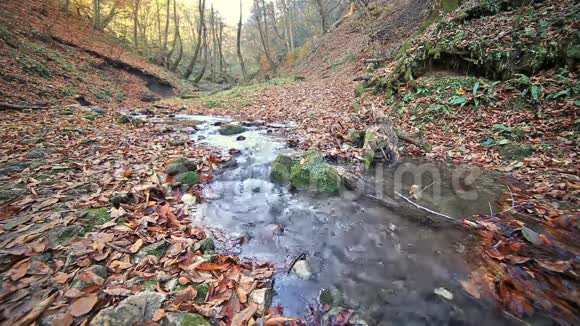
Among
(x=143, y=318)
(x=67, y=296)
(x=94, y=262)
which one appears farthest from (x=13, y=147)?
(x=143, y=318)

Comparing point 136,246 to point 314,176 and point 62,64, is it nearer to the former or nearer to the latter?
point 314,176

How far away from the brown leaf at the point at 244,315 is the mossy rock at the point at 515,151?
16.6 ft

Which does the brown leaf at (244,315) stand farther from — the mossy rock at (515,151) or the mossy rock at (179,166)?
the mossy rock at (515,151)

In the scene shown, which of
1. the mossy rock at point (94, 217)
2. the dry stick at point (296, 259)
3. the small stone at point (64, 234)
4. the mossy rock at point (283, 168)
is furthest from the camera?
the mossy rock at point (283, 168)

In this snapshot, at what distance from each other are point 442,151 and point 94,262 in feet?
19.7

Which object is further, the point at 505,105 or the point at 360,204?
the point at 505,105

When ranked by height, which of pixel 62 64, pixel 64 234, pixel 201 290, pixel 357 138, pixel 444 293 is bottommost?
pixel 444 293

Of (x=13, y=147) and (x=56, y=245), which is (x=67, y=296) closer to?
(x=56, y=245)

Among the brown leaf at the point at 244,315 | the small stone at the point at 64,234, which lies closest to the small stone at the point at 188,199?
the small stone at the point at 64,234

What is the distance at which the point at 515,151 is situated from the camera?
4.96 m

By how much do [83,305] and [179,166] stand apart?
119 inches

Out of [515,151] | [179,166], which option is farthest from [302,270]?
[515,151]

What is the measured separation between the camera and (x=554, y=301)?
7.77ft

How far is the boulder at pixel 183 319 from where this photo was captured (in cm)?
208
